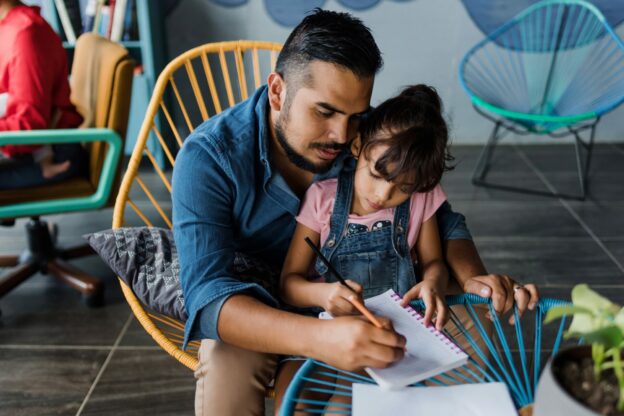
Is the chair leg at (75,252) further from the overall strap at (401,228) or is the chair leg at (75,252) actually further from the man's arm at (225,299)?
the overall strap at (401,228)

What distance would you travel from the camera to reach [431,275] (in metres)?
1.20

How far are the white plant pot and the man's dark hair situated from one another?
27.9 inches

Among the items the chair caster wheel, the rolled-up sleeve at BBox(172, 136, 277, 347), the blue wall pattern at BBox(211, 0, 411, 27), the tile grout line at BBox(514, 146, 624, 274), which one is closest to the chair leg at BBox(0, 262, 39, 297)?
the chair caster wheel

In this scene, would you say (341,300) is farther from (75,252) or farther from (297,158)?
(75,252)

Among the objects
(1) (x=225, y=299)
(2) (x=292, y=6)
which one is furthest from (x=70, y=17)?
(1) (x=225, y=299)

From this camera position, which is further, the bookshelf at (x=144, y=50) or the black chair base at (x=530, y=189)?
the bookshelf at (x=144, y=50)

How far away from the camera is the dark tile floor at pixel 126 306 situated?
1812 millimetres

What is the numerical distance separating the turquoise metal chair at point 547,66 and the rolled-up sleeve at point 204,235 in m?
2.28

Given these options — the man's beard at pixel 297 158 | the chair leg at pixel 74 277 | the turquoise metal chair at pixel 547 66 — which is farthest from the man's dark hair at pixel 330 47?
the turquoise metal chair at pixel 547 66

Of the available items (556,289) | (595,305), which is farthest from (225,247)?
(556,289)

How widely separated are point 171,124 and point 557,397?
1291mm

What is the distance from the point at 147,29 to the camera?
3318 mm

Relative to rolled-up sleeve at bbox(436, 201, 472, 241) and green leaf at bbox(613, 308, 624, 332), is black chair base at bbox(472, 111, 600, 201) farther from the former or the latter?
green leaf at bbox(613, 308, 624, 332)

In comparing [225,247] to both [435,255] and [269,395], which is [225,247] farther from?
[435,255]
